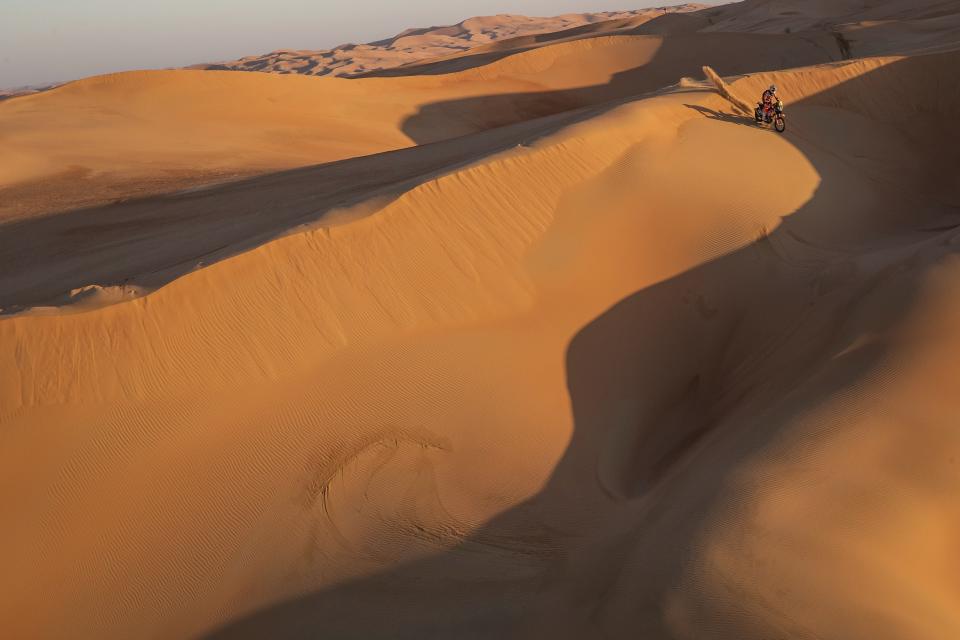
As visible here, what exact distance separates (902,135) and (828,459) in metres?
9.01

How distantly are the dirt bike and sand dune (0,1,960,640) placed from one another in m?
0.91

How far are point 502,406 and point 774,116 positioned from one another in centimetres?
663

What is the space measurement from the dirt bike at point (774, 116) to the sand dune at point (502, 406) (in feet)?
2.99

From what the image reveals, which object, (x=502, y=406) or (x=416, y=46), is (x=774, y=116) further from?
(x=416, y=46)

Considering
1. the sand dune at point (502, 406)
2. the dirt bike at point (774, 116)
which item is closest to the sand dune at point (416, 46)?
the dirt bike at point (774, 116)

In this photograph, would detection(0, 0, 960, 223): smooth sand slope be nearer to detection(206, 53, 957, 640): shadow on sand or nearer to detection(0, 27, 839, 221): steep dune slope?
detection(0, 27, 839, 221): steep dune slope

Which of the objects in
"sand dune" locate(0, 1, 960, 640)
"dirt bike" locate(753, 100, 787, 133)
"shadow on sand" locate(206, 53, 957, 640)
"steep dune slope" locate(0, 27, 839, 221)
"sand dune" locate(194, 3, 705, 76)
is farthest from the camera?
"sand dune" locate(194, 3, 705, 76)

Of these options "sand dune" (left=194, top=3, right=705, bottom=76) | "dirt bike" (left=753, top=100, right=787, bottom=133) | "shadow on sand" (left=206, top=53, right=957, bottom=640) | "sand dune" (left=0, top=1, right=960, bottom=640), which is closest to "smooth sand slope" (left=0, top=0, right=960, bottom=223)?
"sand dune" (left=0, top=1, right=960, bottom=640)

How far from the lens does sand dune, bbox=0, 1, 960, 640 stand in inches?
159

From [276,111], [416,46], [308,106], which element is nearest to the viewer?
[276,111]

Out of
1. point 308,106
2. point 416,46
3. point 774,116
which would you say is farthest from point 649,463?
point 416,46

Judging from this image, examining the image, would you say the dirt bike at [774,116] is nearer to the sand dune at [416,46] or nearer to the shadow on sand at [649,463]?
the shadow on sand at [649,463]

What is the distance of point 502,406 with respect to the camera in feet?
18.7

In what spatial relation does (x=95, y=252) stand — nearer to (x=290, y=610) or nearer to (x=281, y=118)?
(x=290, y=610)
